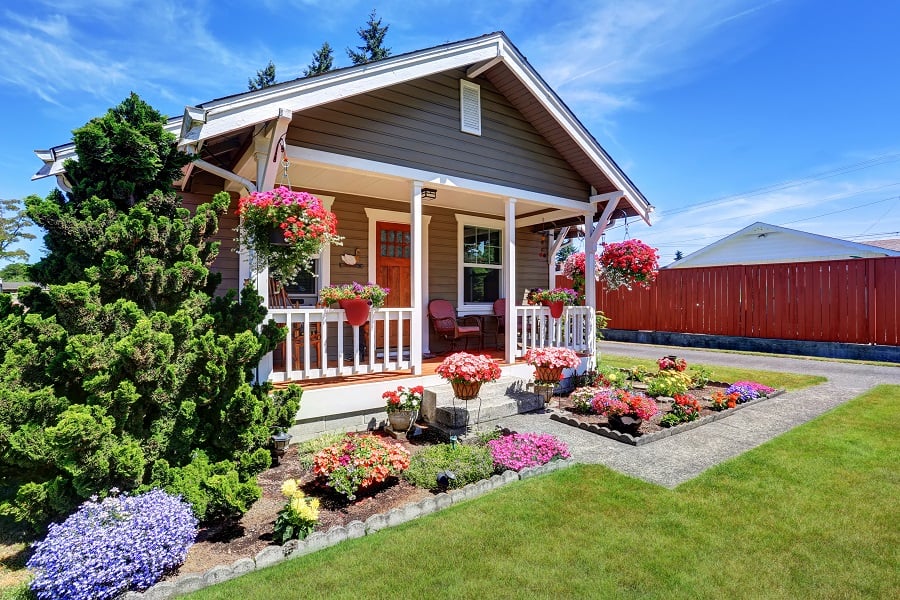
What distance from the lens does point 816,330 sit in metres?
10.7

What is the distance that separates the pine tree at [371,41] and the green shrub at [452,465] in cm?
2143

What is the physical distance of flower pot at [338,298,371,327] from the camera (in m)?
4.86

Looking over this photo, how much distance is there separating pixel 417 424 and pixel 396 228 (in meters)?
3.68

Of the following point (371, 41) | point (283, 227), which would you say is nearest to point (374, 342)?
point (283, 227)

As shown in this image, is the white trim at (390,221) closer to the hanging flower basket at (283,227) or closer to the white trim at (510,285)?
the white trim at (510,285)

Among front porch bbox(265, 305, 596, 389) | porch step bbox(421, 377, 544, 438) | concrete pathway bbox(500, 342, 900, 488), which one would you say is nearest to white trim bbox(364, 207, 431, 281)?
front porch bbox(265, 305, 596, 389)

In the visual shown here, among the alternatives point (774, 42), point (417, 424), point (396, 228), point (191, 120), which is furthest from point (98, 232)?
point (774, 42)

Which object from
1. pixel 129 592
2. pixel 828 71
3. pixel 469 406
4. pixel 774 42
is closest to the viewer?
pixel 129 592

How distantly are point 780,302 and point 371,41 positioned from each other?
20.1 metres

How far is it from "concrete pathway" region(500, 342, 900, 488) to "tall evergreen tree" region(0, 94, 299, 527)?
2.94 metres

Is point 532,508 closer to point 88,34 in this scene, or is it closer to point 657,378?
point 657,378

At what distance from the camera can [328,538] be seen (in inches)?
107

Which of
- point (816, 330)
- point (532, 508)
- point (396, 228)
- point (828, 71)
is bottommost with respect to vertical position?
point (532, 508)

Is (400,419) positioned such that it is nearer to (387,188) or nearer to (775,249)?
(387,188)
